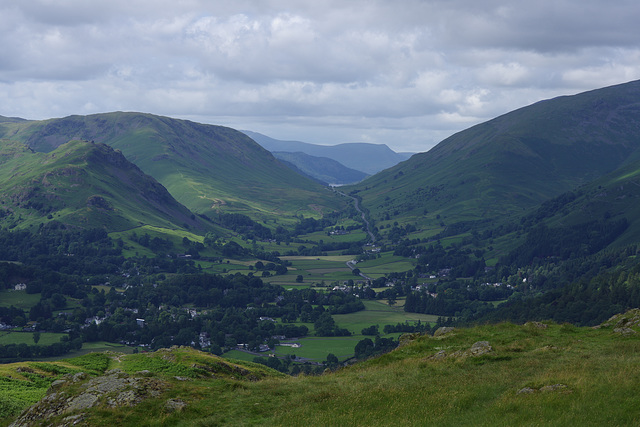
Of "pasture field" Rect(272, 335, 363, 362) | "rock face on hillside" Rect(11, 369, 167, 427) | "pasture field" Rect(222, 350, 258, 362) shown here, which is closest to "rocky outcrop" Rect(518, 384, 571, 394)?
"rock face on hillside" Rect(11, 369, 167, 427)

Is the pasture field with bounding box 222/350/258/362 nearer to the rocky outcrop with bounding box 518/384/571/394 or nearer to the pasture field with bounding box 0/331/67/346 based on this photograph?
the pasture field with bounding box 0/331/67/346

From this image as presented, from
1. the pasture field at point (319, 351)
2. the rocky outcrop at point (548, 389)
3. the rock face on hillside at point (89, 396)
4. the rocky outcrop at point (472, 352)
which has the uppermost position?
the rocky outcrop at point (548, 389)

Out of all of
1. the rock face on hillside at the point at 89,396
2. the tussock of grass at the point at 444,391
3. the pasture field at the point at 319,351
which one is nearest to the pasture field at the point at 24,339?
the pasture field at the point at 319,351

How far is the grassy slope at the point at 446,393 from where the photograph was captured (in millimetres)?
30406

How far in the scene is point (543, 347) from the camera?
151 feet

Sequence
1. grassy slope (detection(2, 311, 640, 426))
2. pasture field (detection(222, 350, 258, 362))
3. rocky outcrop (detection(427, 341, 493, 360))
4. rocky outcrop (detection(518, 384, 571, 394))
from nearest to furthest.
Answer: grassy slope (detection(2, 311, 640, 426)), rocky outcrop (detection(518, 384, 571, 394)), rocky outcrop (detection(427, 341, 493, 360)), pasture field (detection(222, 350, 258, 362))

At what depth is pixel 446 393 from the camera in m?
34.7

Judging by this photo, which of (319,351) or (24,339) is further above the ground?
(319,351)

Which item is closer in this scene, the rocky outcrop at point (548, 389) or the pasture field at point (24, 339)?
the rocky outcrop at point (548, 389)

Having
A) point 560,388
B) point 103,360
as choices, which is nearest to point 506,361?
point 560,388

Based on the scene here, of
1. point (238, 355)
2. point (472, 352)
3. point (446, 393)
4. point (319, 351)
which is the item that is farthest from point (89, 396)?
point (319, 351)

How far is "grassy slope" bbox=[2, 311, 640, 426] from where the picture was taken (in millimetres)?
30406

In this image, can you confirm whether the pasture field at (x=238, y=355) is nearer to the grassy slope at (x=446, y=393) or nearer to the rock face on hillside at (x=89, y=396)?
the grassy slope at (x=446, y=393)

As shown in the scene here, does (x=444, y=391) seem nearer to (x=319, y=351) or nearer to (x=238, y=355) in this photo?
→ (x=238, y=355)
